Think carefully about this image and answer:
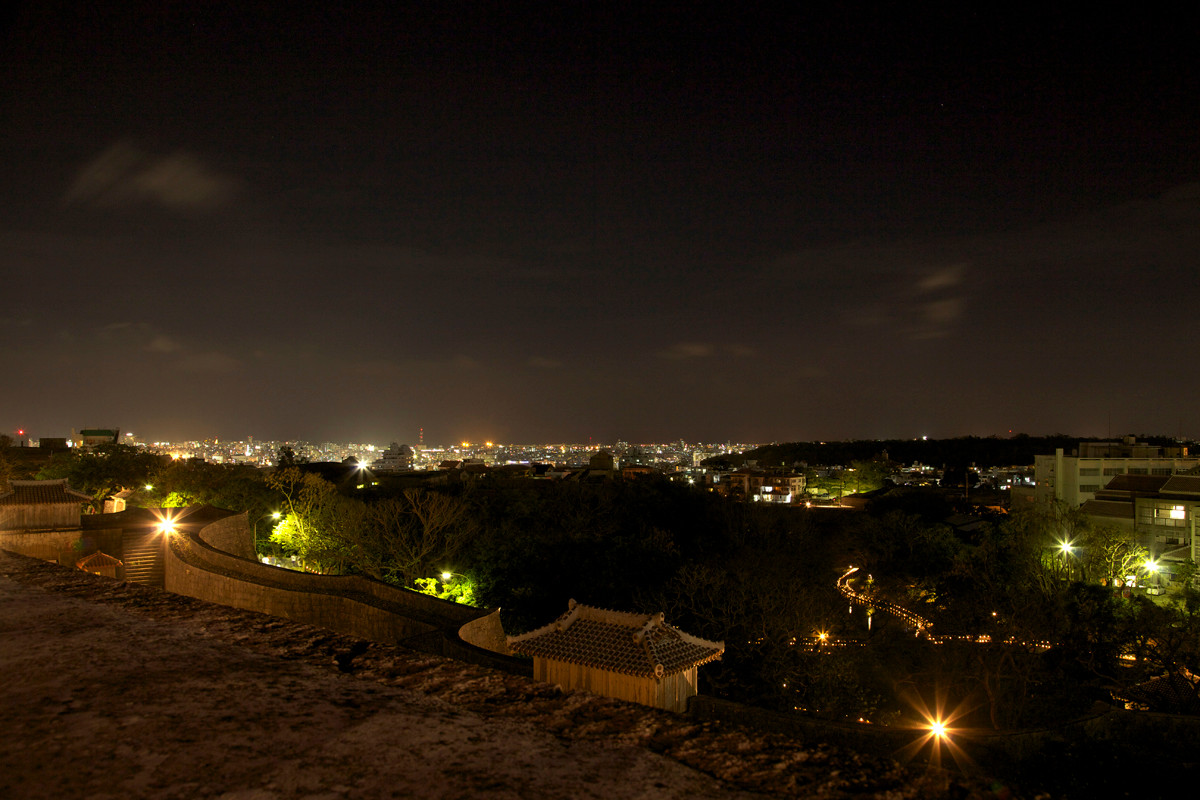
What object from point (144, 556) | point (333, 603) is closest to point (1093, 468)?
point (333, 603)

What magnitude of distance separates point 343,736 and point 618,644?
15.4 ft

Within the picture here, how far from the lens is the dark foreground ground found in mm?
2854

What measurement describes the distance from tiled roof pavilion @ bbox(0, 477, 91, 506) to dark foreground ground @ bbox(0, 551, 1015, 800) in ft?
43.5

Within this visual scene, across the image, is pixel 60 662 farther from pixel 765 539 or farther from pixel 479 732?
pixel 765 539

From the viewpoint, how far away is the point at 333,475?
49250 millimetres

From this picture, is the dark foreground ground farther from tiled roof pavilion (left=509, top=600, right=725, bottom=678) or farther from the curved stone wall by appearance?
the curved stone wall

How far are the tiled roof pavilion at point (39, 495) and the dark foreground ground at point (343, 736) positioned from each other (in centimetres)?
1327

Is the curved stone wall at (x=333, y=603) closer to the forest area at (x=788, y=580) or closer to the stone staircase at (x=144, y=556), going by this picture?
the stone staircase at (x=144, y=556)

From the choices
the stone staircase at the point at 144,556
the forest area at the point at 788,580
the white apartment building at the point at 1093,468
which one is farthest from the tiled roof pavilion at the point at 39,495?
the white apartment building at the point at 1093,468

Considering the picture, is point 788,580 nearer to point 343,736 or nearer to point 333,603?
point 333,603

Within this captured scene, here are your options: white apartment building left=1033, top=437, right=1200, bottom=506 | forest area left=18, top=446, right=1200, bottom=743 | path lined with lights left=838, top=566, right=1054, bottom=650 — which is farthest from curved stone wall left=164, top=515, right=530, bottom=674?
white apartment building left=1033, top=437, right=1200, bottom=506

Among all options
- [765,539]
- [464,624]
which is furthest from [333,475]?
[464,624]

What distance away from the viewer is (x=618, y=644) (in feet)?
24.8

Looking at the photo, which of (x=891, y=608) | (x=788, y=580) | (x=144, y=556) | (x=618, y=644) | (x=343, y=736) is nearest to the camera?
(x=343, y=736)
